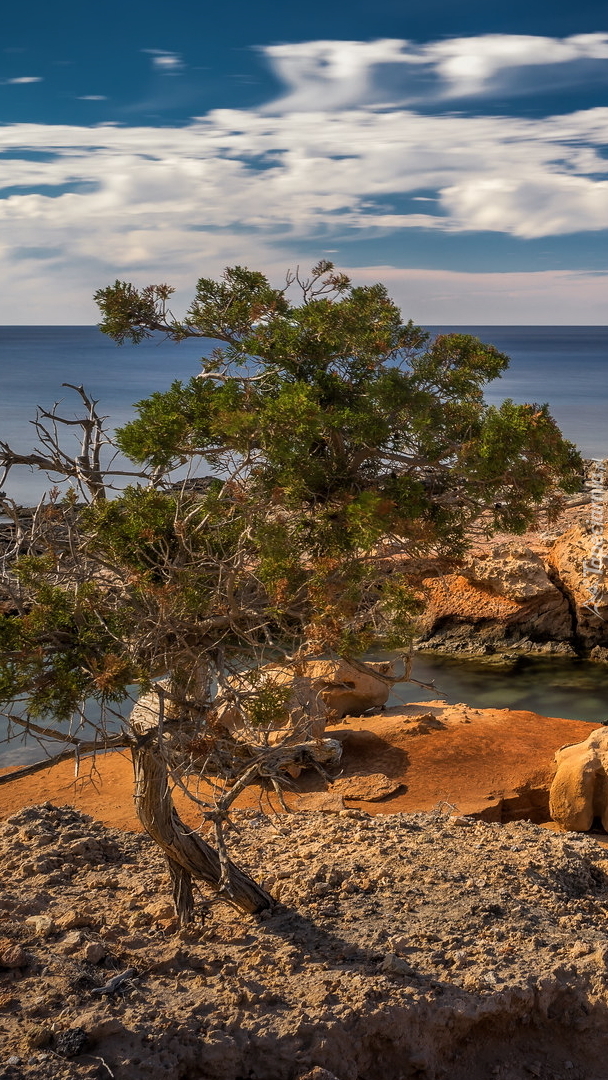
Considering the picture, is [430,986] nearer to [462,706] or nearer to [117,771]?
[117,771]

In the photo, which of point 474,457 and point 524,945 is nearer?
point 474,457

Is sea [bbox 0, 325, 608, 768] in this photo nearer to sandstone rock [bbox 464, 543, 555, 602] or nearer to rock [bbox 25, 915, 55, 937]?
sandstone rock [bbox 464, 543, 555, 602]

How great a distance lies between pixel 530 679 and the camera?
1694 centimetres

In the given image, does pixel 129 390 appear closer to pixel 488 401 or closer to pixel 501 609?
pixel 488 401

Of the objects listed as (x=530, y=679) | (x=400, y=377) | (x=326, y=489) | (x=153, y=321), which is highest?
(x=153, y=321)

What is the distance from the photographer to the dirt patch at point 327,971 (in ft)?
17.1

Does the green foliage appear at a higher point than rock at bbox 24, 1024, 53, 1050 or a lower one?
higher

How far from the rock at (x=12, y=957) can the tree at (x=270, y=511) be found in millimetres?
1378

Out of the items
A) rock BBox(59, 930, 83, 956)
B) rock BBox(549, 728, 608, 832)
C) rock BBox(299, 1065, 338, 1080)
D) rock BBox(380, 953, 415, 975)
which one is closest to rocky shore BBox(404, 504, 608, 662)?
rock BBox(549, 728, 608, 832)

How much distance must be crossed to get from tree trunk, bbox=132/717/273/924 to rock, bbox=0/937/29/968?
1.08 m

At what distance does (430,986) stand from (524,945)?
916 millimetres

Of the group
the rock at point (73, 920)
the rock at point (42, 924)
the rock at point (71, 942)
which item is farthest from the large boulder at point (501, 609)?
the rock at point (71, 942)

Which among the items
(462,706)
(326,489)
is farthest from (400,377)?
(462,706)

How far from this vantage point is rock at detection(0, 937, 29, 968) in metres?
5.68
